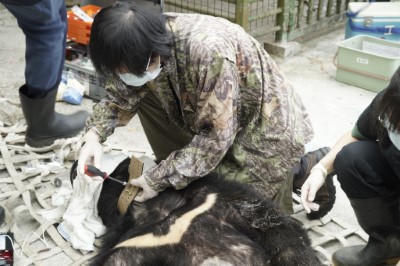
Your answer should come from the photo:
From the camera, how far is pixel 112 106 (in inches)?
98.3

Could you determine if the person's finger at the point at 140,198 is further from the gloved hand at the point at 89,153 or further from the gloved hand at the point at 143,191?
the gloved hand at the point at 89,153

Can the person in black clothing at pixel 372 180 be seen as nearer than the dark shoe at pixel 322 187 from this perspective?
Yes

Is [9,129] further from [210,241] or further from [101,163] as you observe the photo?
[210,241]

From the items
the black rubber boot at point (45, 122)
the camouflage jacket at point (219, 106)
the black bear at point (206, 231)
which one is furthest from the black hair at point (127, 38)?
the black rubber boot at point (45, 122)

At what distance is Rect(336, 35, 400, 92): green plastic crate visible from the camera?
13.6 ft

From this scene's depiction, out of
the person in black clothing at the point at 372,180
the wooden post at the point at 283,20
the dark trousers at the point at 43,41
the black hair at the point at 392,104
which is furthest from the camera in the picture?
the wooden post at the point at 283,20

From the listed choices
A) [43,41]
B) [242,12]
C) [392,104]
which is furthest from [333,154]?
[242,12]

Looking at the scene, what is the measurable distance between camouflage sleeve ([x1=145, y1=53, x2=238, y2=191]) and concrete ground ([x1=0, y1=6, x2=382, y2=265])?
762mm

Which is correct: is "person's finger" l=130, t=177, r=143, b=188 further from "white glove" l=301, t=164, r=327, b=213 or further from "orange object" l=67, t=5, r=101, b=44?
"orange object" l=67, t=5, r=101, b=44

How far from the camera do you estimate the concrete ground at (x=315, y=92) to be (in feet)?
11.3

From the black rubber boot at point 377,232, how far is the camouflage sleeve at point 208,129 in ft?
2.23

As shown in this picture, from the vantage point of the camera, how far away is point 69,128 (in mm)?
3359

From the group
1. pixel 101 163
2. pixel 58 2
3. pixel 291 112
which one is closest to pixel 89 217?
pixel 101 163

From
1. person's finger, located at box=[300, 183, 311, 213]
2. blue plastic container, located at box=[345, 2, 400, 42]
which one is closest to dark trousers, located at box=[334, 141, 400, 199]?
person's finger, located at box=[300, 183, 311, 213]
